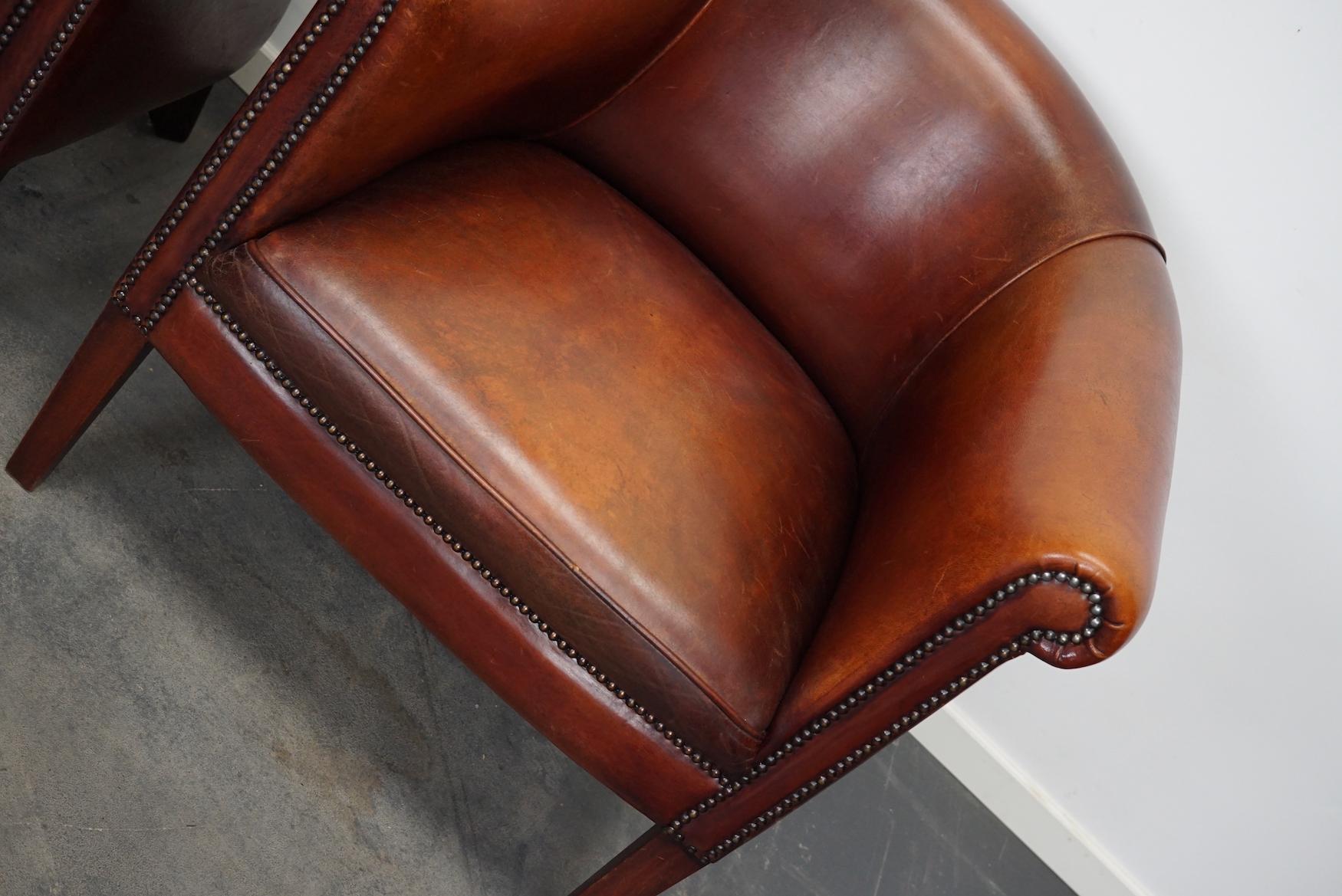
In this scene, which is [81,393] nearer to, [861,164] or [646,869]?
[646,869]

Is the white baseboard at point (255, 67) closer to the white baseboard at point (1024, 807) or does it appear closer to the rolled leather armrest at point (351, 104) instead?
the rolled leather armrest at point (351, 104)

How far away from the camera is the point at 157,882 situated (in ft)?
3.43

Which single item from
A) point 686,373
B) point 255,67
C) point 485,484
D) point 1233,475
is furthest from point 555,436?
point 255,67

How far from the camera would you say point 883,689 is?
929 millimetres

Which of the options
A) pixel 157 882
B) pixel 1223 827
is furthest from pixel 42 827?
pixel 1223 827

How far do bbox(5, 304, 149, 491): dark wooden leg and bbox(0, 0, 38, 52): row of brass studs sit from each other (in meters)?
0.26

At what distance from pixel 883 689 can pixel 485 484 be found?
1.23 ft

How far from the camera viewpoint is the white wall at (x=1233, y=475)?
1234mm

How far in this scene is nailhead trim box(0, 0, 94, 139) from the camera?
1039mm

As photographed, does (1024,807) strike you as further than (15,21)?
Yes

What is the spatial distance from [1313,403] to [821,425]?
576 millimetres

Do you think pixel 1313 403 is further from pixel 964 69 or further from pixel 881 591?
pixel 881 591

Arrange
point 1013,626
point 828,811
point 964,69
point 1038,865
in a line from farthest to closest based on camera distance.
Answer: point 1038,865
point 828,811
point 964,69
point 1013,626

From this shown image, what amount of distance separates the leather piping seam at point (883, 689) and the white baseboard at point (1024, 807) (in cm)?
69
